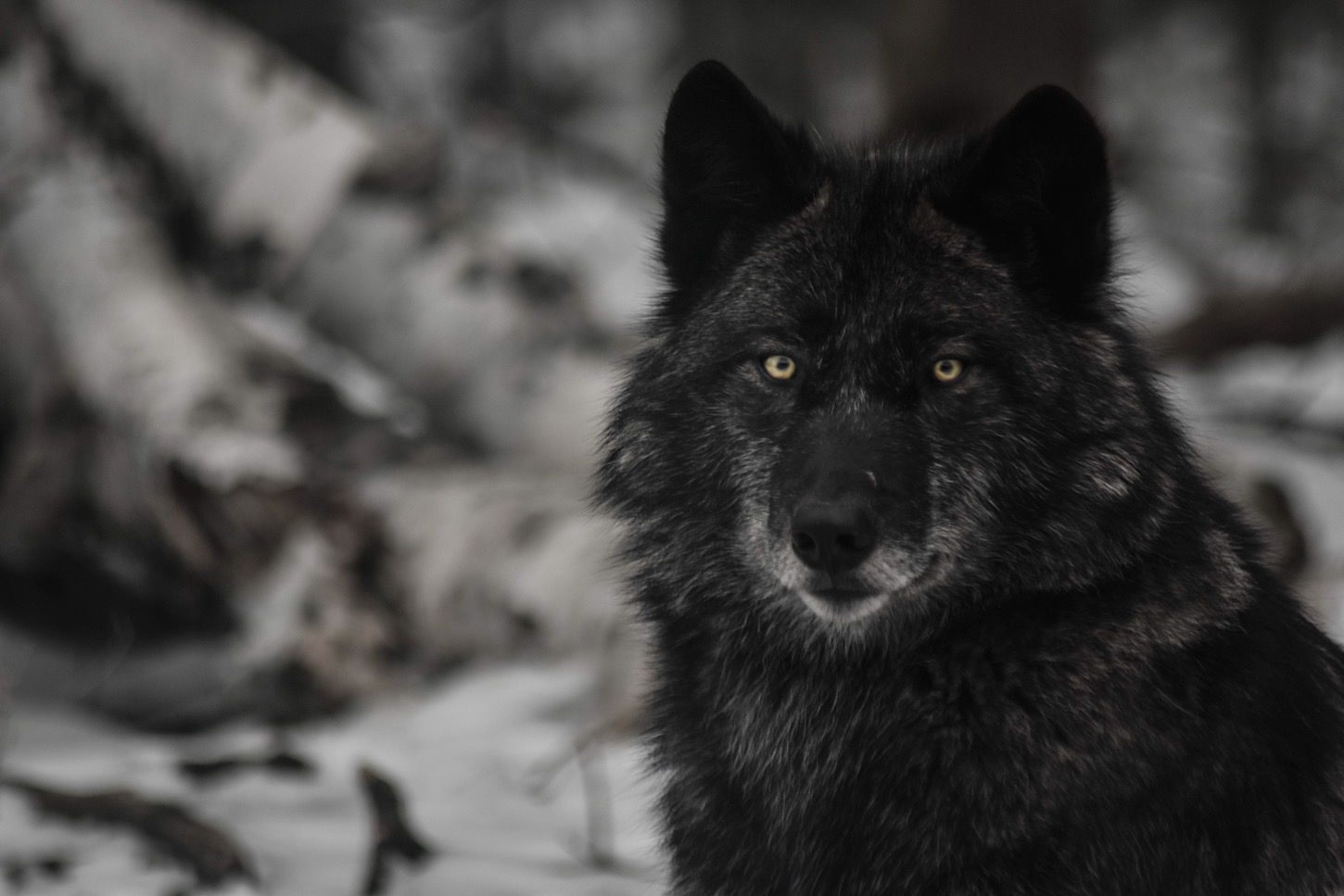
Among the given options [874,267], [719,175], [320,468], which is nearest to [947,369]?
[874,267]

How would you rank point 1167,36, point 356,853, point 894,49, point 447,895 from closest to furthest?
1. point 447,895
2. point 356,853
3. point 894,49
4. point 1167,36

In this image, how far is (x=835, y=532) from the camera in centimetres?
216

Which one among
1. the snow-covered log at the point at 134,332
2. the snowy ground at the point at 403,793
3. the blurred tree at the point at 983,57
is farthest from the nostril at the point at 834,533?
the blurred tree at the point at 983,57

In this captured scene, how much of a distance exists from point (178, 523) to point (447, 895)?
102 inches

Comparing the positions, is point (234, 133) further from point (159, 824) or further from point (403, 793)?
point (159, 824)

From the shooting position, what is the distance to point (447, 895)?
2979 millimetres

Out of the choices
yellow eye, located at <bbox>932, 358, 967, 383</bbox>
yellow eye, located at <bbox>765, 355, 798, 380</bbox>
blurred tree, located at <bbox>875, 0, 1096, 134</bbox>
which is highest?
blurred tree, located at <bbox>875, 0, 1096, 134</bbox>

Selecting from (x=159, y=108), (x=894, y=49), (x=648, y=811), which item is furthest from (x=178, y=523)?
(x=894, y=49)

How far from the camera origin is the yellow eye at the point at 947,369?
236 cm

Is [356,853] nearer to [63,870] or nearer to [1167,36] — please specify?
[63,870]

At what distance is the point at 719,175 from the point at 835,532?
3.12 feet

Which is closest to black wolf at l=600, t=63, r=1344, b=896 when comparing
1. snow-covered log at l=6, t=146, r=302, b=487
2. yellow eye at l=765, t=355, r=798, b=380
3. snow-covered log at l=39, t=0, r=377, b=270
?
yellow eye at l=765, t=355, r=798, b=380

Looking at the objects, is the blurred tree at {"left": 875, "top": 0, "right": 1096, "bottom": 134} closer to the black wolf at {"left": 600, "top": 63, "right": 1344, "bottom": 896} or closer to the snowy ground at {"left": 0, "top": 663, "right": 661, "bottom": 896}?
the snowy ground at {"left": 0, "top": 663, "right": 661, "bottom": 896}

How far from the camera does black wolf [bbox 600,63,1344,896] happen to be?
6.85 ft
